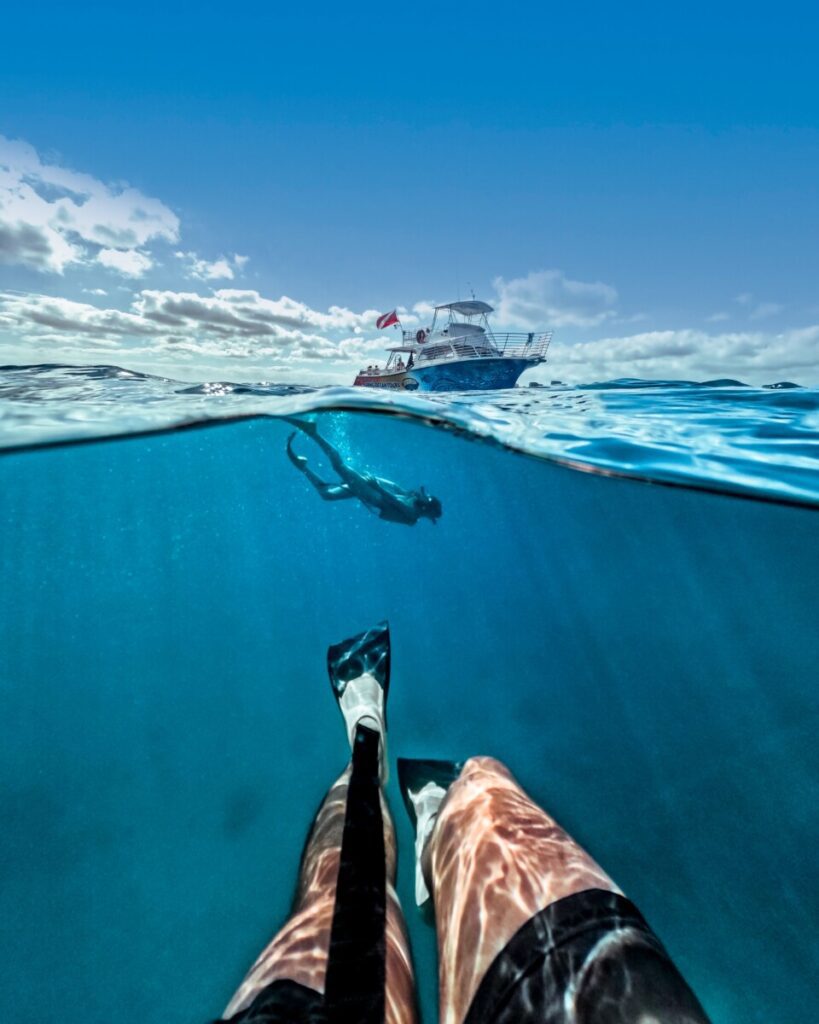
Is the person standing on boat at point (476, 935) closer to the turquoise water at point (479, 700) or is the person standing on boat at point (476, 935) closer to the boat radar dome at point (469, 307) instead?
the turquoise water at point (479, 700)

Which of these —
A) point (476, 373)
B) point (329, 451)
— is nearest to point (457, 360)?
point (476, 373)

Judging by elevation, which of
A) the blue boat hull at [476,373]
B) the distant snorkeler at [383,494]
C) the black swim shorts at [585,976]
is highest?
the blue boat hull at [476,373]

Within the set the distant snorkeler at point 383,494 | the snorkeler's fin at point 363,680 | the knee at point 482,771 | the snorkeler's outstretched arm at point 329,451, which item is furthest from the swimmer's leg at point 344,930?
the snorkeler's outstretched arm at point 329,451

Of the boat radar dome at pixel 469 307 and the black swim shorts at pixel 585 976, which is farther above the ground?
the boat radar dome at pixel 469 307

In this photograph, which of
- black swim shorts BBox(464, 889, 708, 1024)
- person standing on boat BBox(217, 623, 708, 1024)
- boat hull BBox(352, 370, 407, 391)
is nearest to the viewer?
black swim shorts BBox(464, 889, 708, 1024)

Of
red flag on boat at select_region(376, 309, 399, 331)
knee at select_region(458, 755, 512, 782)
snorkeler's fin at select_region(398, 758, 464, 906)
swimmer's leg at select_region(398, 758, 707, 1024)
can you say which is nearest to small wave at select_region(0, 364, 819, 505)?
knee at select_region(458, 755, 512, 782)

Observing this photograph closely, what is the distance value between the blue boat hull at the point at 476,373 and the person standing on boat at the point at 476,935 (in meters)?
33.4

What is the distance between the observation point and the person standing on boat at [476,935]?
2059mm

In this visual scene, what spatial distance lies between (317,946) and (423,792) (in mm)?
2388

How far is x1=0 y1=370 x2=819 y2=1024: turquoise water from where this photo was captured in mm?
5105

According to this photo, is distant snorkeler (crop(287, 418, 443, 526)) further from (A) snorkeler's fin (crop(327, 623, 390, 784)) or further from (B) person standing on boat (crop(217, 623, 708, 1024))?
(B) person standing on boat (crop(217, 623, 708, 1024))

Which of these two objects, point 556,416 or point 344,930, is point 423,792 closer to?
point 344,930

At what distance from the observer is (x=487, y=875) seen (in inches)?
115

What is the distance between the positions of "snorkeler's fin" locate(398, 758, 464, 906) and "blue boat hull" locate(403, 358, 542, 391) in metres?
31.9
